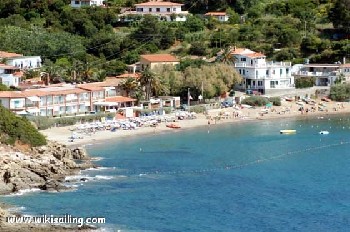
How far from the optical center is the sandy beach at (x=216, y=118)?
6500cm

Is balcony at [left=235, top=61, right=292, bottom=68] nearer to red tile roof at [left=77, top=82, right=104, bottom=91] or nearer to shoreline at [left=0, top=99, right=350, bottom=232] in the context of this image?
shoreline at [left=0, top=99, right=350, bottom=232]

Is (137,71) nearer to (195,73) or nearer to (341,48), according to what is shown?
(195,73)

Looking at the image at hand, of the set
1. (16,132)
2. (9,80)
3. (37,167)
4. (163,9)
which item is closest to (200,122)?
(9,80)

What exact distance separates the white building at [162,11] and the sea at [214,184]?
28988 millimetres

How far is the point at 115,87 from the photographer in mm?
76688

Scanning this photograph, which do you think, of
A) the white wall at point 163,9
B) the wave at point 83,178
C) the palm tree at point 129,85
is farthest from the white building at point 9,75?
the wave at point 83,178

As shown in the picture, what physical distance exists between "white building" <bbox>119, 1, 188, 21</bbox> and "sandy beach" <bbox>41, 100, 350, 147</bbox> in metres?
21.1

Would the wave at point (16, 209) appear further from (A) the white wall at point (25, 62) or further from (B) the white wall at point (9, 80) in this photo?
(A) the white wall at point (25, 62)

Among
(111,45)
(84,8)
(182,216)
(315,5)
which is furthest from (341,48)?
(182,216)

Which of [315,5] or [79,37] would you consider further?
[315,5]

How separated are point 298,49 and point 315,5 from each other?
35.7ft

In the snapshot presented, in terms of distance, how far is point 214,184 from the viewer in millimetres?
52500

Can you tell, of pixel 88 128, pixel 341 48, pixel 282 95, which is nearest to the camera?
pixel 88 128

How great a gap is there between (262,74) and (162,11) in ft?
63.2
